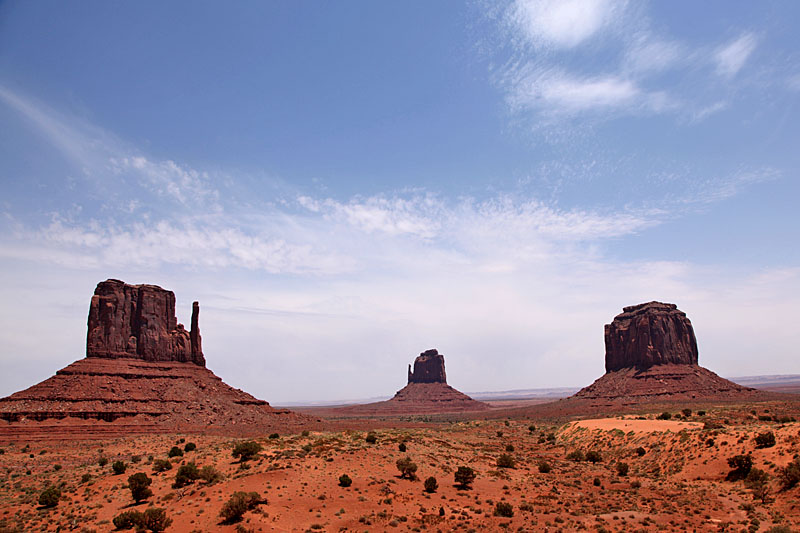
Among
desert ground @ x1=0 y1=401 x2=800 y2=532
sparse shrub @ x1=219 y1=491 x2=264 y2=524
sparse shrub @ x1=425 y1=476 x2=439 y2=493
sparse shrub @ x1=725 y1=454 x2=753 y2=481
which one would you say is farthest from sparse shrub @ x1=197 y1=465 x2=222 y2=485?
sparse shrub @ x1=725 y1=454 x2=753 y2=481

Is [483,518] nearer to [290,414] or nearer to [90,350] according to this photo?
[290,414]

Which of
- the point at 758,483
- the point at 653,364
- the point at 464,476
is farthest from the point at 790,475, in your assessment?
the point at 653,364

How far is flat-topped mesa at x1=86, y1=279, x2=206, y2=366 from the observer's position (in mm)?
87562

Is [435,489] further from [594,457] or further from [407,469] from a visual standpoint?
[594,457]

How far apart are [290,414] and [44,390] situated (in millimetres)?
42129

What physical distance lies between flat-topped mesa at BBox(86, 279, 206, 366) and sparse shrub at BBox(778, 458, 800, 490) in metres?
97.2

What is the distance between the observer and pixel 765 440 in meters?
34.6

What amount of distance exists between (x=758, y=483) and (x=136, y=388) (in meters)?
87.7

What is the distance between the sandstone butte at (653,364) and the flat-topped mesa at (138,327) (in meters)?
105

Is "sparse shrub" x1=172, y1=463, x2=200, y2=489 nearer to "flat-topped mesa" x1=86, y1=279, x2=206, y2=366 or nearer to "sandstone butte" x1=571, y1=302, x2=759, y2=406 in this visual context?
"flat-topped mesa" x1=86, y1=279, x2=206, y2=366

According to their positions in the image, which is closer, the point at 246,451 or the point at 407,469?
the point at 407,469

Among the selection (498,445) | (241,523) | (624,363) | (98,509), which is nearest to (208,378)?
(498,445)

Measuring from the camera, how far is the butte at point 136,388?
6925cm

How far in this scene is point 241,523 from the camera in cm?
2420
